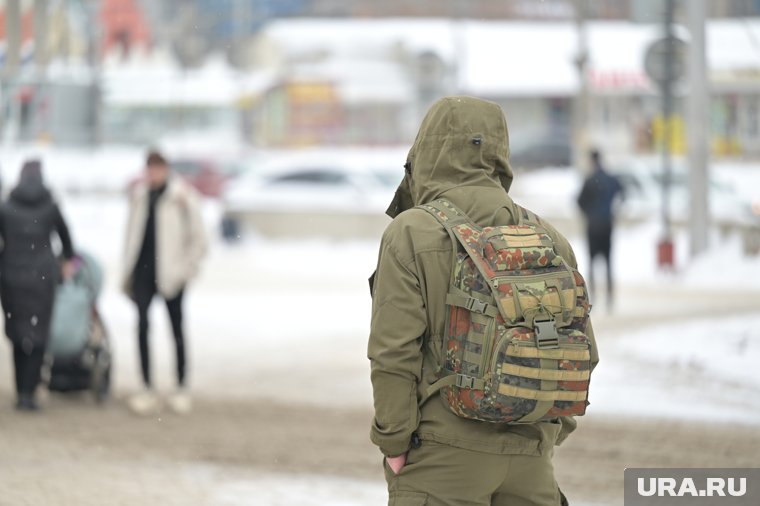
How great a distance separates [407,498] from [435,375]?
32 cm

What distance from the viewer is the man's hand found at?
3.35m

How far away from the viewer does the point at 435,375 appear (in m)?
3.34

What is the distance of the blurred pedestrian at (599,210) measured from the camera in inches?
571

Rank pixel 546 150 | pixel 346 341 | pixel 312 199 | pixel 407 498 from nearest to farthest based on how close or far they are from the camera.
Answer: pixel 407 498 < pixel 346 341 < pixel 312 199 < pixel 546 150

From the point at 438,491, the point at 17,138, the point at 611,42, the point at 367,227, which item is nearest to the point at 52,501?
the point at 438,491

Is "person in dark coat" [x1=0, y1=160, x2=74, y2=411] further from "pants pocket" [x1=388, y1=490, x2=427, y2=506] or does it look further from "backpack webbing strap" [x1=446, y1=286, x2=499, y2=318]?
"backpack webbing strap" [x1=446, y1=286, x2=499, y2=318]

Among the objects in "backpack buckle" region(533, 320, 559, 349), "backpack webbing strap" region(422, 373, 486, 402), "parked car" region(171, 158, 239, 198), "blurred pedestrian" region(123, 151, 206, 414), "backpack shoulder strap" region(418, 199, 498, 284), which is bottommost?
"parked car" region(171, 158, 239, 198)

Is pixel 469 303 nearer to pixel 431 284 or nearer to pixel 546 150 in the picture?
pixel 431 284

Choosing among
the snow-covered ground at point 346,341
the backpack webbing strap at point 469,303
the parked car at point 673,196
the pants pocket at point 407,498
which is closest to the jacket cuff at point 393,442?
the pants pocket at point 407,498

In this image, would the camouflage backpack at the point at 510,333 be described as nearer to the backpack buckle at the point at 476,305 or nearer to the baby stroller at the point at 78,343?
the backpack buckle at the point at 476,305

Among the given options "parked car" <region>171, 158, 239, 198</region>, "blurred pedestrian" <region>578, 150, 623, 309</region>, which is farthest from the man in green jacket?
"parked car" <region>171, 158, 239, 198</region>

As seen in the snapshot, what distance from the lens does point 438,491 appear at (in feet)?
10.8

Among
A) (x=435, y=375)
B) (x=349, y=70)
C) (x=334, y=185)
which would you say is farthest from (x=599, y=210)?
(x=349, y=70)

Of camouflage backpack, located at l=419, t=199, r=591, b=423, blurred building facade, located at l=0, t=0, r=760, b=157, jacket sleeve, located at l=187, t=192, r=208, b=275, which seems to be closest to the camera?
camouflage backpack, located at l=419, t=199, r=591, b=423
